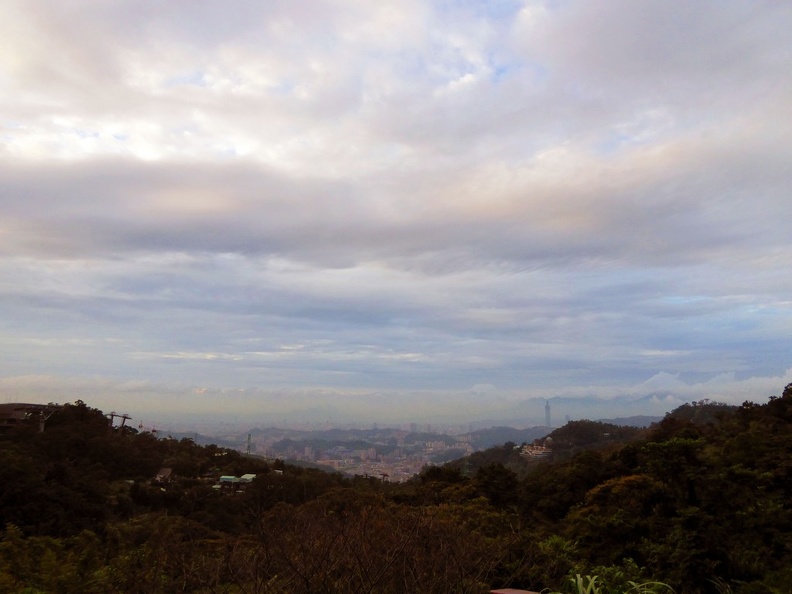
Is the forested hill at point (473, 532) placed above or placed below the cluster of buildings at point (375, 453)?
above

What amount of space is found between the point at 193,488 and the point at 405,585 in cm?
1667

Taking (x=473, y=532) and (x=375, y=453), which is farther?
(x=375, y=453)

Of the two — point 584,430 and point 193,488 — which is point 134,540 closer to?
point 193,488

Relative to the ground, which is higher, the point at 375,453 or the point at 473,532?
the point at 473,532

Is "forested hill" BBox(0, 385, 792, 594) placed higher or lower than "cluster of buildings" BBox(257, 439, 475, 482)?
higher

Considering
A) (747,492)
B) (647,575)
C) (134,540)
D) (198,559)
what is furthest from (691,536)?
(134,540)

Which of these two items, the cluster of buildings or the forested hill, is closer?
the forested hill

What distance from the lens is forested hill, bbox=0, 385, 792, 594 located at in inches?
194

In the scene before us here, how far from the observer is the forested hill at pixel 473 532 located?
4.94 m

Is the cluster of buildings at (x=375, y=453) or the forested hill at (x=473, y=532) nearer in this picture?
the forested hill at (x=473, y=532)

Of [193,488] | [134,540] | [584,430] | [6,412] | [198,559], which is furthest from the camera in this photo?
[584,430]

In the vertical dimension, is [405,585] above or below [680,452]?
below

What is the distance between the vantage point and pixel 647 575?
6.84m

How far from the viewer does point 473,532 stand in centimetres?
736
